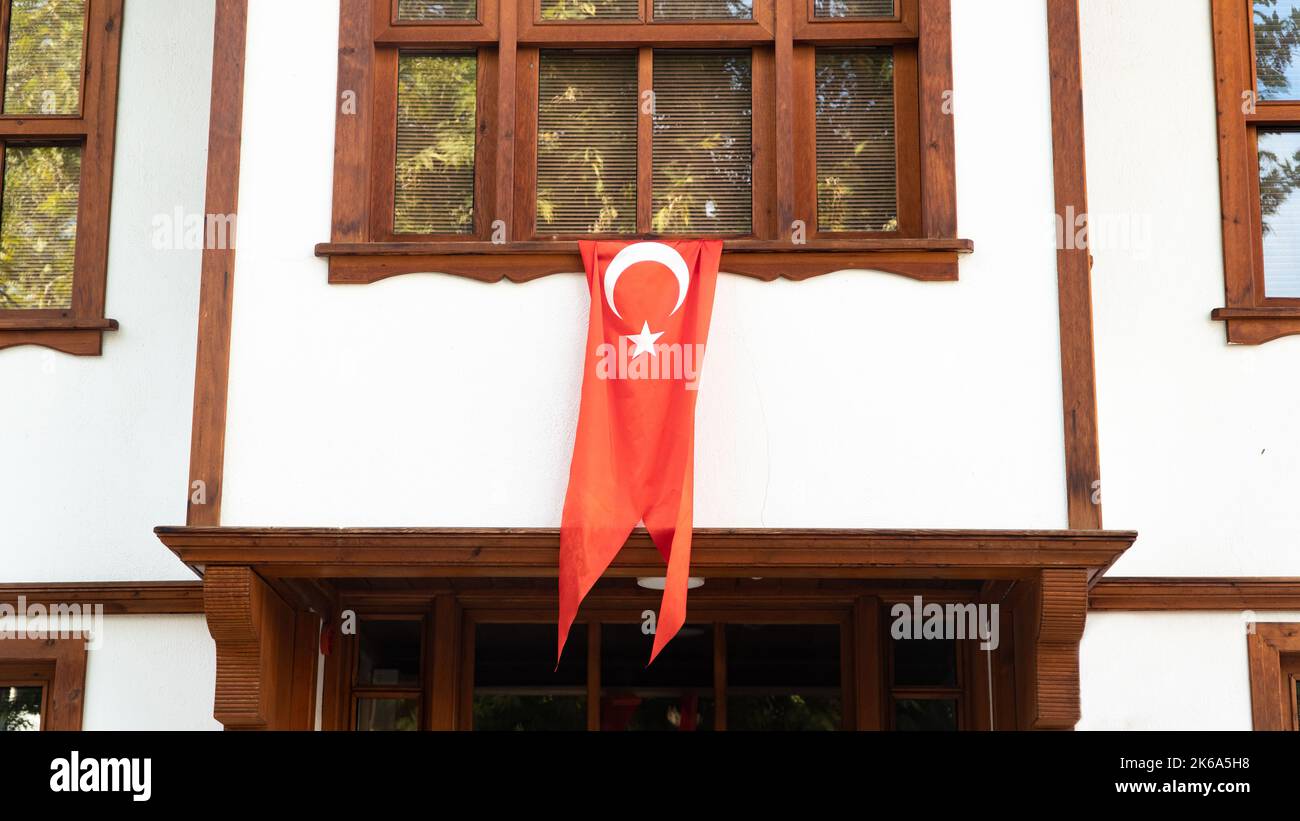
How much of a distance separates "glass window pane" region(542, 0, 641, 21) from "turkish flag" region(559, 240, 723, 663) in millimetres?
1136

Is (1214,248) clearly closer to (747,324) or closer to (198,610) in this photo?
(747,324)

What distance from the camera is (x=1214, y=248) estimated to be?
805 centimetres

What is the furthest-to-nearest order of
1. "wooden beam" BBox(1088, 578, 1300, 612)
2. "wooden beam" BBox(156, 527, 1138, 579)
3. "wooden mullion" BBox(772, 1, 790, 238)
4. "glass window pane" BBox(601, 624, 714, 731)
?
"glass window pane" BBox(601, 624, 714, 731), "wooden beam" BBox(1088, 578, 1300, 612), "wooden mullion" BBox(772, 1, 790, 238), "wooden beam" BBox(156, 527, 1138, 579)

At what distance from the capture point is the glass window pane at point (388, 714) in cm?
816

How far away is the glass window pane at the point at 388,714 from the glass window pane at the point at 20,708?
4.47ft

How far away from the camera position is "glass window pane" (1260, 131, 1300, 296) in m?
8.09

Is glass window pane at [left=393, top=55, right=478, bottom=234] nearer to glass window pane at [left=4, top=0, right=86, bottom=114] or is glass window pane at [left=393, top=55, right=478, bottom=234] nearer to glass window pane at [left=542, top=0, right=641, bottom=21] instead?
glass window pane at [left=542, top=0, right=641, bottom=21]

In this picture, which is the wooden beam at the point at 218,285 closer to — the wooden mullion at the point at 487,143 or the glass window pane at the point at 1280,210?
the wooden mullion at the point at 487,143

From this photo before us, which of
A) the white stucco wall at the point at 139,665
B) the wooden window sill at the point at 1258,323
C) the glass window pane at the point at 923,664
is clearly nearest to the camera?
the white stucco wall at the point at 139,665

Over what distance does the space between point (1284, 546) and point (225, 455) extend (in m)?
4.35

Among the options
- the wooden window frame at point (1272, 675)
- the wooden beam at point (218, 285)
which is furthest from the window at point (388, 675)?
the wooden window frame at point (1272, 675)

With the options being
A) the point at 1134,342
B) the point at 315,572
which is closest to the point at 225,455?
the point at 315,572

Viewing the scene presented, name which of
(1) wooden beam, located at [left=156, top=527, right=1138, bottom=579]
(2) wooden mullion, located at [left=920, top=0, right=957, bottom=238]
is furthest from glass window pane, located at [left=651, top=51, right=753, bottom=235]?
(1) wooden beam, located at [left=156, top=527, right=1138, bottom=579]

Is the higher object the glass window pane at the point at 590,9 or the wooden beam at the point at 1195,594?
the glass window pane at the point at 590,9
